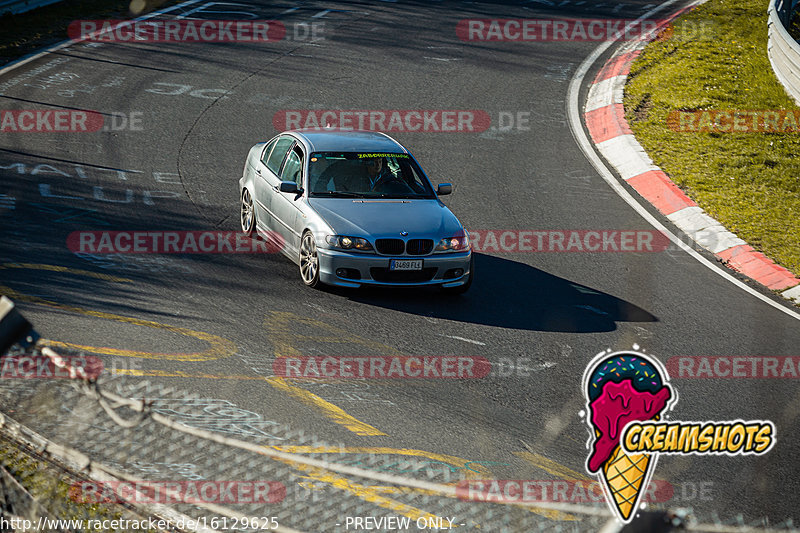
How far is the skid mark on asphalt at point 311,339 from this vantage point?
718 cm

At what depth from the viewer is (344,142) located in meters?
11.8

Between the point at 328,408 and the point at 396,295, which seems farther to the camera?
the point at 396,295

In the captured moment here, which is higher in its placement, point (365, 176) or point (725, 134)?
point (725, 134)

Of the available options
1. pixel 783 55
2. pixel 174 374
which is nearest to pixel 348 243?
pixel 174 374

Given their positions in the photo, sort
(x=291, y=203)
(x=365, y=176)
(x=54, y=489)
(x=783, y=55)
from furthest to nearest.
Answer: (x=783, y=55) < (x=365, y=176) < (x=291, y=203) < (x=54, y=489)

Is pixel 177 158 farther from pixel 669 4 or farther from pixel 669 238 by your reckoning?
pixel 669 4

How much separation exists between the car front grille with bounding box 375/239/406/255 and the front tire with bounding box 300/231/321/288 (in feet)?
2.34

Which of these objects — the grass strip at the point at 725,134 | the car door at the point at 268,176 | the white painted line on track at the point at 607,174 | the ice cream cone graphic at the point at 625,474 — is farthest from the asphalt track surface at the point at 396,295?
the ice cream cone graphic at the point at 625,474

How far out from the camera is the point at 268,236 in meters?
11.6

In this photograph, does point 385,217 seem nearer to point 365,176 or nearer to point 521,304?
point 365,176

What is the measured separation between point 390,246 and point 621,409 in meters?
6.75

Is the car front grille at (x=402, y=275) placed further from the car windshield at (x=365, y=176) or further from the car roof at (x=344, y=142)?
the car roof at (x=344, y=142)

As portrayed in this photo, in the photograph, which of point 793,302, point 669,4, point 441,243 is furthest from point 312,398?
point 669,4

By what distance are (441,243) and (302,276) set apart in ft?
5.46
